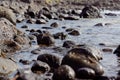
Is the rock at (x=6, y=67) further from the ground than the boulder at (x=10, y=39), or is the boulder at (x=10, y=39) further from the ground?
the rock at (x=6, y=67)

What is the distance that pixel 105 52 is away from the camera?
67.5 ft

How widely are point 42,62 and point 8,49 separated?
17.9ft

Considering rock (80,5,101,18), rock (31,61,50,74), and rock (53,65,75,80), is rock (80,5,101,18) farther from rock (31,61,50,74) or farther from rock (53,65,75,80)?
rock (53,65,75,80)

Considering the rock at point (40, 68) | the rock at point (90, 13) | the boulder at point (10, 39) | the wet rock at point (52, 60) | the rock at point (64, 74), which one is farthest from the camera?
the rock at point (90, 13)

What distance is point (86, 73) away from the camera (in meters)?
14.5

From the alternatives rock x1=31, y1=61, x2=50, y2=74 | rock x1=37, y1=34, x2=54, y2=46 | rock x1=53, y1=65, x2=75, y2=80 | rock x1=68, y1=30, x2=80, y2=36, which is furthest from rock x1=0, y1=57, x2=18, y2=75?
rock x1=68, y1=30, x2=80, y2=36

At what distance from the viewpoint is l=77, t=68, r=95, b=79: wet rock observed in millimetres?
14453

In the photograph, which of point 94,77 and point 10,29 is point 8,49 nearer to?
point 10,29

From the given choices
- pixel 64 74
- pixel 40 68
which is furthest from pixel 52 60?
pixel 64 74

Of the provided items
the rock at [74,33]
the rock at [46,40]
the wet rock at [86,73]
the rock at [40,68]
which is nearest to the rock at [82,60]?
the wet rock at [86,73]

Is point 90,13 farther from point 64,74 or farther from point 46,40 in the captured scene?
point 64,74

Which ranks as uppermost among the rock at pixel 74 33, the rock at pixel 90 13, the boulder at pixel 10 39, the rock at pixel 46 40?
the boulder at pixel 10 39

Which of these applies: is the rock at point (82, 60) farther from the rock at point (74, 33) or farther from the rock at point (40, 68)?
the rock at point (74, 33)

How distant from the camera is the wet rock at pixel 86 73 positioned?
14453 mm
